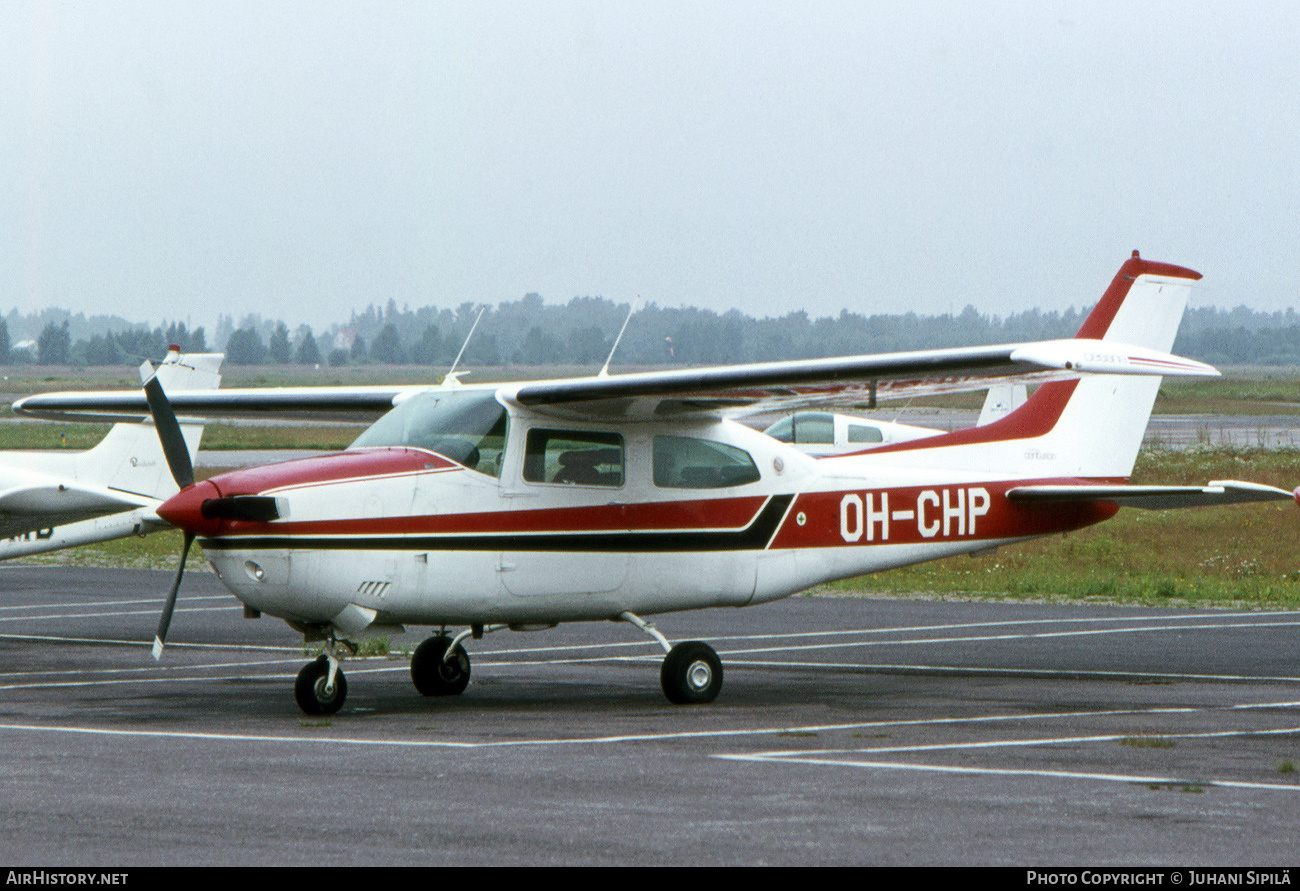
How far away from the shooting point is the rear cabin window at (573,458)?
11.3 metres

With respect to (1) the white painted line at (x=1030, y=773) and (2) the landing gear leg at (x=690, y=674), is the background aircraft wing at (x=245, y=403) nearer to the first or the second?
(2) the landing gear leg at (x=690, y=674)

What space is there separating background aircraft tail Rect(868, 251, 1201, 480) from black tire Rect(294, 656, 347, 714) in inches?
206

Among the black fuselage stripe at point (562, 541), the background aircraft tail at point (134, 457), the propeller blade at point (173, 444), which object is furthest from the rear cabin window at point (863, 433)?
the propeller blade at point (173, 444)

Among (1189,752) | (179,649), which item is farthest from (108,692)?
(1189,752)

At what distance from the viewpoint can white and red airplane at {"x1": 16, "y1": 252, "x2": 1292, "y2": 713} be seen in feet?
33.4

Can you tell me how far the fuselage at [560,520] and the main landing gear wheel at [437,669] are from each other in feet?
3.04

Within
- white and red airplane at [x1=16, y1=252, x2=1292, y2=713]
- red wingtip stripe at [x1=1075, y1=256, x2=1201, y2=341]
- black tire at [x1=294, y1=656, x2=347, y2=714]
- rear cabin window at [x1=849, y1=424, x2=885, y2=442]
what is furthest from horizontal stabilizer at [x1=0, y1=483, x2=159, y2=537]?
rear cabin window at [x1=849, y1=424, x2=885, y2=442]

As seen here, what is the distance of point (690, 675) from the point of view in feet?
37.2

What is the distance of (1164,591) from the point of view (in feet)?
66.0

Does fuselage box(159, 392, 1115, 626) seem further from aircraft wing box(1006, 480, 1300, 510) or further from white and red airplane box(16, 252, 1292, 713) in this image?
aircraft wing box(1006, 480, 1300, 510)

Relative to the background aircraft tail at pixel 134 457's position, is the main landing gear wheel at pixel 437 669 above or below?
below

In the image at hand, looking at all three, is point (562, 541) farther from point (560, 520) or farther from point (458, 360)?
point (458, 360)

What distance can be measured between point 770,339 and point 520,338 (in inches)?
1164
